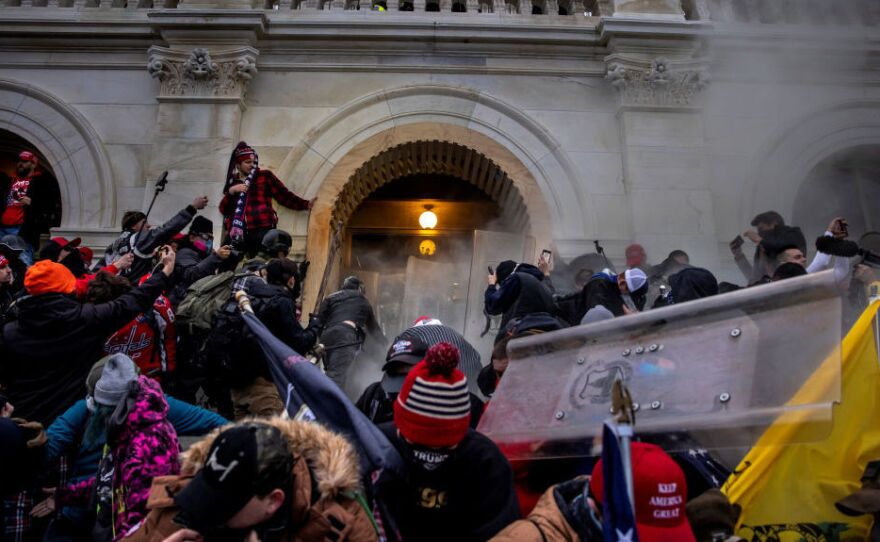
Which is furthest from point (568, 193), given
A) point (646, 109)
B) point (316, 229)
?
point (316, 229)

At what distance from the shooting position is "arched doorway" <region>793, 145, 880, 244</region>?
9.43 metres

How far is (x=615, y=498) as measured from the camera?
1.85m

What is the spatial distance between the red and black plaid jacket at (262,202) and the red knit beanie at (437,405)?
17.4ft

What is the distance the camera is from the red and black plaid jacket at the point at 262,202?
7.32 metres

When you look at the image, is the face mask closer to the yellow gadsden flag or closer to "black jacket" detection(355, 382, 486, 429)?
"black jacket" detection(355, 382, 486, 429)

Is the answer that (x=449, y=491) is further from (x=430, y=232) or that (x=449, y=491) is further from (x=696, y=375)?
(x=430, y=232)

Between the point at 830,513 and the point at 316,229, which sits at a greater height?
the point at 316,229

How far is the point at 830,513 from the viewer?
2.64m

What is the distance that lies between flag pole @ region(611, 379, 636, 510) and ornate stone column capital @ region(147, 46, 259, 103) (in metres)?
7.93

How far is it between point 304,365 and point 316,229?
534cm

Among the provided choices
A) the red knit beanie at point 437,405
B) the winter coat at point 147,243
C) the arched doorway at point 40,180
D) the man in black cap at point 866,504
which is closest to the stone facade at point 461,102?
the arched doorway at point 40,180

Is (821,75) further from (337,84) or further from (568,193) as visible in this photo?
(337,84)

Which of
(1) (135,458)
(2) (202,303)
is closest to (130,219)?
(2) (202,303)

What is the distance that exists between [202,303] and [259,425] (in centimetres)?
333
